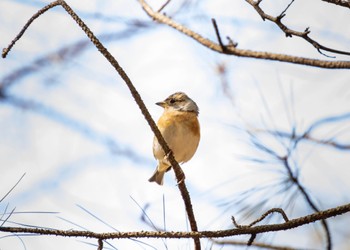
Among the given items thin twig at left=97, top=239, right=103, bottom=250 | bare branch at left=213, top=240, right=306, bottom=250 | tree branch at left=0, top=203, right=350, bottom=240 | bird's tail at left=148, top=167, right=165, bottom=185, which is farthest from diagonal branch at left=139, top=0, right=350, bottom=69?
bird's tail at left=148, top=167, right=165, bottom=185

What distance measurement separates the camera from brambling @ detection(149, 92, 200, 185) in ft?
16.2

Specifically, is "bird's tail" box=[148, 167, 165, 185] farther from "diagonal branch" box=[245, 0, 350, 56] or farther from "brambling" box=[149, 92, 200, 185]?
"diagonal branch" box=[245, 0, 350, 56]

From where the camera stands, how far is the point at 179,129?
4988 mm

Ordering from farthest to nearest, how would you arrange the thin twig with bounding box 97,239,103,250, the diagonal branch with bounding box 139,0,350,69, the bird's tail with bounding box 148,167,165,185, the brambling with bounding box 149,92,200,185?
the bird's tail with bounding box 148,167,165,185, the brambling with bounding box 149,92,200,185, the thin twig with bounding box 97,239,103,250, the diagonal branch with bounding box 139,0,350,69

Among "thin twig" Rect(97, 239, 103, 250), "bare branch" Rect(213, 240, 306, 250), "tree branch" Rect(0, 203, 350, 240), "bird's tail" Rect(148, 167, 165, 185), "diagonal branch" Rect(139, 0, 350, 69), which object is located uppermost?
"bird's tail" Rect(148, 167, 165, 185)

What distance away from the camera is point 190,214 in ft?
9.43

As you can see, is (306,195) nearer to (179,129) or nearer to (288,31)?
(288,31)

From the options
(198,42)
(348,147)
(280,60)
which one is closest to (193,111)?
(348,147)

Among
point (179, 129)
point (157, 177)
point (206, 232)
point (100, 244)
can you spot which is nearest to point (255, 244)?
point (206, 232)

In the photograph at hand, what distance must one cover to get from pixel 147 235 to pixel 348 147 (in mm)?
1409

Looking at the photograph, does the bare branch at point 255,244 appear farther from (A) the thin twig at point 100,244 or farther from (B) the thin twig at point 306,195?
(A) the thin twig at point 100,244

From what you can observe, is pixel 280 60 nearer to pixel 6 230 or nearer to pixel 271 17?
pixel 271 17

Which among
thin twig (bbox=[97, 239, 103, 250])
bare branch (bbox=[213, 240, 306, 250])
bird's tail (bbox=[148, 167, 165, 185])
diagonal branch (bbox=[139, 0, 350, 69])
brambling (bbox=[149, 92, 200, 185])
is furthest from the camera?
bird's tail (bbox=[148, 167, 165, 185])

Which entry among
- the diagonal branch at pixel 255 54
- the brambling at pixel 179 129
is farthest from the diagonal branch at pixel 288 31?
the brambling at pixel 179 129
